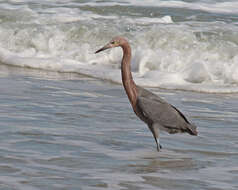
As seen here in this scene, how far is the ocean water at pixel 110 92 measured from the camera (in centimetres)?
573

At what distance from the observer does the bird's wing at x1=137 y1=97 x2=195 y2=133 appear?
7.00 metres

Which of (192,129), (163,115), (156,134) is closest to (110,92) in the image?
(163,115)

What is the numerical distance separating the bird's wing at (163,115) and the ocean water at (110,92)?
191 millimetres

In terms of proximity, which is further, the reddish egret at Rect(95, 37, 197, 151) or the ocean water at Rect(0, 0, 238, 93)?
the ocean water at Rect(0, 0, 238, 93)

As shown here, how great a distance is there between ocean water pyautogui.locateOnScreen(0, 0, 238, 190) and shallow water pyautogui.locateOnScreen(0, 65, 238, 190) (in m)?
0.01

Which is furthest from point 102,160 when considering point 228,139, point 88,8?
point 88,8

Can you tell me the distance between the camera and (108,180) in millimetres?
5430

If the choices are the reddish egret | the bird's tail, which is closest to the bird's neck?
Result: the reddish egret

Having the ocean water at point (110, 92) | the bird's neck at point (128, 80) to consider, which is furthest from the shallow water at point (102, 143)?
the bird's neck at point (128, 80)

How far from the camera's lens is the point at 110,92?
9633 mm

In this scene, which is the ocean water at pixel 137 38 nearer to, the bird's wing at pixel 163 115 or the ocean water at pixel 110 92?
the ocean water at pixel 110 92

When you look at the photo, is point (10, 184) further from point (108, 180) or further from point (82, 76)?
point (82, 76)

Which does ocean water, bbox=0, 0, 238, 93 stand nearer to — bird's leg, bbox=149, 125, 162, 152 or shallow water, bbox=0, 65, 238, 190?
shallow water, bbox=0, 65, 238, 190

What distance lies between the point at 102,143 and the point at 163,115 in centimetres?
78
